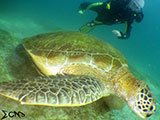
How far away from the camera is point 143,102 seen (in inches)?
65.2

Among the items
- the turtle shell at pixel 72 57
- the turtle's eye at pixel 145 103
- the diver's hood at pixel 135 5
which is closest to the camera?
the turtle's eye at pixel 145 103

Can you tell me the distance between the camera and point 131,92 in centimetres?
182

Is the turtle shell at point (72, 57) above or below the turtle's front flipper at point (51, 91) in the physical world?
above

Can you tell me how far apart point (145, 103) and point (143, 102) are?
0.09 ft

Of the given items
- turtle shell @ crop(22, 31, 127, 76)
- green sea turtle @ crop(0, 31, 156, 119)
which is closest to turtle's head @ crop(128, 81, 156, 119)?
green sea turtle @ crop(0, 31, 156, 119)

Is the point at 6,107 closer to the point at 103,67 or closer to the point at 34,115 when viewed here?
the point at 34,115

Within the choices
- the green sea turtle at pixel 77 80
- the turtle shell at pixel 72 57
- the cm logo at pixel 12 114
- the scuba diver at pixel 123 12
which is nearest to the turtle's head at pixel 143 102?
the green sea turtle at pixel 77 80

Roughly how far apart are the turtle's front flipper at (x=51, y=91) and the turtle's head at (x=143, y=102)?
58cm

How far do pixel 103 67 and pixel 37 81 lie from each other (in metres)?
1.13

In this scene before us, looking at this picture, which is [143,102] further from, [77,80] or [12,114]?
[12,114]

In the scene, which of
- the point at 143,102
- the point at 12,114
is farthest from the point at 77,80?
the point at 143,102

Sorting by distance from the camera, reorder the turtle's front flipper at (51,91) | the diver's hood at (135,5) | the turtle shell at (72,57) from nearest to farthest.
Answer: the turtle's front flipper at (51,91)
the turtle shell at (72,57)
the diver's hood at (135,5)

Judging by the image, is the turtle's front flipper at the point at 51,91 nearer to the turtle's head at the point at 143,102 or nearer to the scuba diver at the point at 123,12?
the turtle's head at the point at 143,102

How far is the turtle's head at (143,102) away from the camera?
5.26ft
